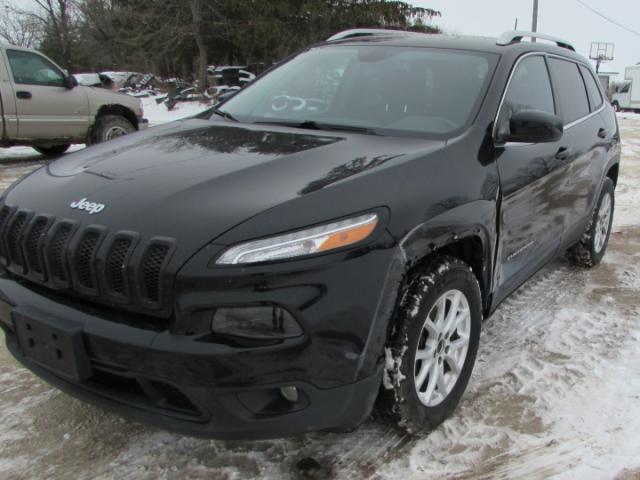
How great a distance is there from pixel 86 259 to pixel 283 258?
2.26 feet

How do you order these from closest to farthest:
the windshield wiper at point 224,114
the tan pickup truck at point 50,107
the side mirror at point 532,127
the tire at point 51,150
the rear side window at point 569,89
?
the side mirror at point 532,127
the windshield wiper at point 224,114
the rear side window at point 569,89
the tan pickup truck at point 50,107
the tire at point 51,150

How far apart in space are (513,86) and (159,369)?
2.32m

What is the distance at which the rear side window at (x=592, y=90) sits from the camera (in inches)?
173

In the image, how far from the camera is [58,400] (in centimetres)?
281

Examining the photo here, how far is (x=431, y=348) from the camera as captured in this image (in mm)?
2426

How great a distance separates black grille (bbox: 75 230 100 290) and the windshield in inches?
52.7

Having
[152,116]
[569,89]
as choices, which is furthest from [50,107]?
[152,116]

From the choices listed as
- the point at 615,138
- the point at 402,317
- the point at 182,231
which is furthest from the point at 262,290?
the point at 615,138

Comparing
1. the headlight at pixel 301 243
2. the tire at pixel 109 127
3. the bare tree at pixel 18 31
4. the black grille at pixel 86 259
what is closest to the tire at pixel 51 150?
the tire at pixel 109 127

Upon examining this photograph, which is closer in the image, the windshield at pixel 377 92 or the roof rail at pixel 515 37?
the windshield at pixel 377 92

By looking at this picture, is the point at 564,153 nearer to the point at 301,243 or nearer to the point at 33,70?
the point at 301,243

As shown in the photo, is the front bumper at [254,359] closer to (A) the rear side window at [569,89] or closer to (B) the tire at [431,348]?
(B) the tire at [431,348]

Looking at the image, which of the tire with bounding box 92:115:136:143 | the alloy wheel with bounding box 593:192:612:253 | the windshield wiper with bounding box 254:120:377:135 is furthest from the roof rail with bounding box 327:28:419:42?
the tire with bounding box 92:115:136:143

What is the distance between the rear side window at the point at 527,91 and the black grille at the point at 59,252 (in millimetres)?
1960
